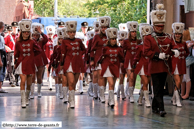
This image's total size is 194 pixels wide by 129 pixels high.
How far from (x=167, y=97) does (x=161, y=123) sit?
20.3ft

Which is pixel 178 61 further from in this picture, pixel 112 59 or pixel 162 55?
pixel 162 55

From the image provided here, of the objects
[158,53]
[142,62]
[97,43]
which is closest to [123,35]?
[97,43]

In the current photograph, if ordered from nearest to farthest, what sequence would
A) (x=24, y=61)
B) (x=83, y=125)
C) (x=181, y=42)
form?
(x=83, y=125), (x=24, y=61), (x=181, y=42)

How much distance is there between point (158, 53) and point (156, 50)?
291mm

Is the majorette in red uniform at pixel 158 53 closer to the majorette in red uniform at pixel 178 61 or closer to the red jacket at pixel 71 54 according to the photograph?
the majorette in red uniform at pixel 178 61

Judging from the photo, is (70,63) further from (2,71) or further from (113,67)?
(2,71)

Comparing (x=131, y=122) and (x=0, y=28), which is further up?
(x=0, y=28)

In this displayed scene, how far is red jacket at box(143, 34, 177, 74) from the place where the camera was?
11.7m

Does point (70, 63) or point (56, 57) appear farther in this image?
point (56, 57)

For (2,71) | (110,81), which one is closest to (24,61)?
(110,81)

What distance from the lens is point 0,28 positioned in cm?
1697

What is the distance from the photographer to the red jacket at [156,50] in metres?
11.7

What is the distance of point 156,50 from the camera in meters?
11.9

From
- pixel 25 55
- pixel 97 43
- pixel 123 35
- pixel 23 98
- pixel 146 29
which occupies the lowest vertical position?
pixel 23 98
